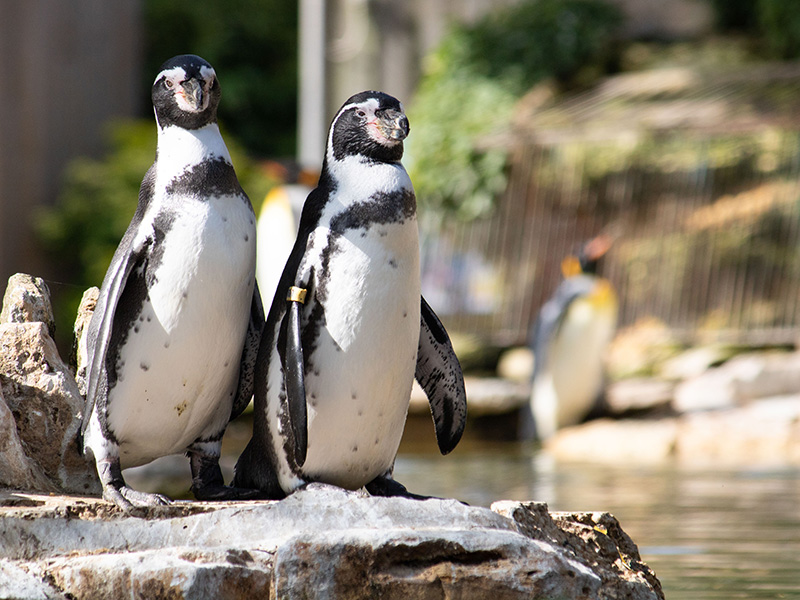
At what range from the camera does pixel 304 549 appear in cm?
238

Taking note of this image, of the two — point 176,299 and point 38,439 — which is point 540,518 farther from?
point 38,439

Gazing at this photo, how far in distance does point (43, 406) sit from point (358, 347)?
3.13 feet

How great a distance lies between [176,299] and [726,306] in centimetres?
984

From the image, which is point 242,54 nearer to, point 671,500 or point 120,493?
point 671,500

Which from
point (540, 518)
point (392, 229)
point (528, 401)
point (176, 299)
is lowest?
point (528, 401)

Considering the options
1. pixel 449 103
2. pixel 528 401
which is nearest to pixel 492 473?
pixel 528 401

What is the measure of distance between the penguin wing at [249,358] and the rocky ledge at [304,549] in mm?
515

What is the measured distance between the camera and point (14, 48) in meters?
14.6

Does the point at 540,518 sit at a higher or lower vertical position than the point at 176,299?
lower

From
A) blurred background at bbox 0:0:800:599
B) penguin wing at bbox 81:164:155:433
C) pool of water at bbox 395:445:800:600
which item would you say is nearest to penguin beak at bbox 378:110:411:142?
penguin wing at bbox 81:164:155:433

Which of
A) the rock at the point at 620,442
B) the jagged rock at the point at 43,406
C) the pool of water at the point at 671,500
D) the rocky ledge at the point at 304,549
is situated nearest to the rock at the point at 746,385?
the rock at the point at 620,442

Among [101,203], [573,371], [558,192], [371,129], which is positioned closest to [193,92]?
[371,129]

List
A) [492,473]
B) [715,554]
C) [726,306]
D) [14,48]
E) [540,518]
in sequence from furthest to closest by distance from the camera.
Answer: [14,48], [726,306], [492,473], [715,554], [540,518]

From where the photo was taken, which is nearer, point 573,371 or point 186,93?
point 186,93
